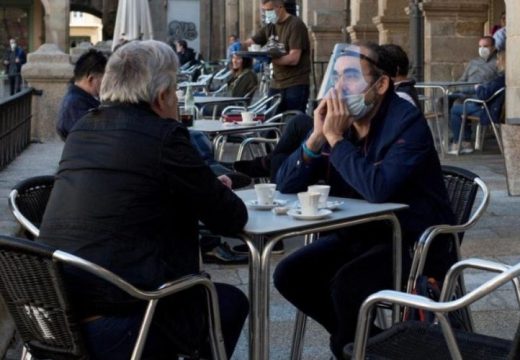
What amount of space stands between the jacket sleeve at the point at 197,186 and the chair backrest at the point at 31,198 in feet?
2.95

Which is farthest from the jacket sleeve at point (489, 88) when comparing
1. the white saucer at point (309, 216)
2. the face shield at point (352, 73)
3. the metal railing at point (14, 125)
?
the white saucer at point (309, 216)

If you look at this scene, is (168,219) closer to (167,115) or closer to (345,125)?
(167,115)

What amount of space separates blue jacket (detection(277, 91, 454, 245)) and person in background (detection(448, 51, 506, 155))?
8356 millimetres

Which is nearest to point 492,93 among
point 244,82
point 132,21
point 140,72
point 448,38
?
point 448,38

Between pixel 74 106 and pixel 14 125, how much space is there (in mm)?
4476

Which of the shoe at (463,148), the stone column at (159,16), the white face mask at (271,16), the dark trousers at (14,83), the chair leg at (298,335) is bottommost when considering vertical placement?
the dark trousers at (14,83)

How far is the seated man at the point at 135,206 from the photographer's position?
3580 mm

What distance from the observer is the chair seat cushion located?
3363mm

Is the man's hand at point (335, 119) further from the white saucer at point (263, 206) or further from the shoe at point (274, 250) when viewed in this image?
the shoe at point (274, 250)

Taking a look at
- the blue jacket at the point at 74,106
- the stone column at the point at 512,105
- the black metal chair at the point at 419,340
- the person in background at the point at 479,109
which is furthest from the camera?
the person in background at the point at 479,109

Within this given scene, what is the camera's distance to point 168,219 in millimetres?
3670

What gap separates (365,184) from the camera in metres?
4.29

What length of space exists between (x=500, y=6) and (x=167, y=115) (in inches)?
724

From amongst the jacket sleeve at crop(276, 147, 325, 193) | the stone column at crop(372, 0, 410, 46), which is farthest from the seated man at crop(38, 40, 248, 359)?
the stone column at crop(372, 0, 410, 46)
